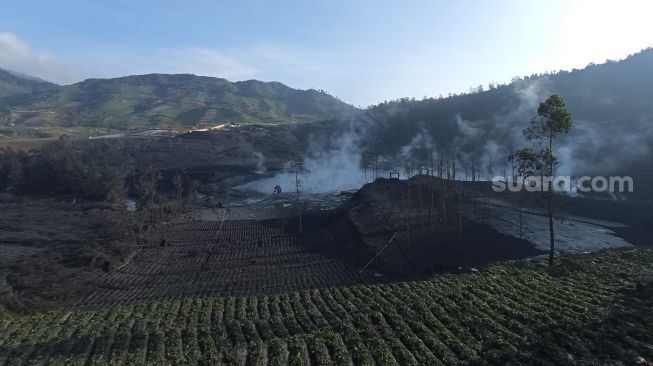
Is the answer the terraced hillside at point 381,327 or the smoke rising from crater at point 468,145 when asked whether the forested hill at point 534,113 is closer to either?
the smoke rising from crater at point 468,145

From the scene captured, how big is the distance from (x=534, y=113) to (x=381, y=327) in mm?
91050

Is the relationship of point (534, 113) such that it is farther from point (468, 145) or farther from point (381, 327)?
point (381, 327)

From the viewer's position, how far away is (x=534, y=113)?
9731 centimetres

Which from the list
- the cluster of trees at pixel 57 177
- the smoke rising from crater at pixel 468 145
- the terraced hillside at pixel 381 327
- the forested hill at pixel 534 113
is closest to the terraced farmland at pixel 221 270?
the terraced hillside at pixel 381 327

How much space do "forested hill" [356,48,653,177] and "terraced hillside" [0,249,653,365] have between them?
52.6m

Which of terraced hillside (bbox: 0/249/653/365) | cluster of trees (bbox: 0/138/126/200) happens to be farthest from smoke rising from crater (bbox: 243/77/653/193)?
terraced hillside (bbox: 0/249/653/365)

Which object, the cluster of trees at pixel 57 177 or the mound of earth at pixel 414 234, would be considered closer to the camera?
the mound of earth at pixel 414 234

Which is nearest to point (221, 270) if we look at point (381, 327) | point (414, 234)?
point (414, 234)

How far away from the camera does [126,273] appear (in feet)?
125

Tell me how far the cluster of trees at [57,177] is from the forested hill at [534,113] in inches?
2607

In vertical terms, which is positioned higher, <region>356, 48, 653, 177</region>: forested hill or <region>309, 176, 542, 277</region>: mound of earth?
<region>356, 48, 653, 177</region>: forested hill

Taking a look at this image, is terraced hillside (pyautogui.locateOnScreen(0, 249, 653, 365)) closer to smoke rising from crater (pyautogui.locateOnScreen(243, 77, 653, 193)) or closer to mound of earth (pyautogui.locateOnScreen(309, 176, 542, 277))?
mound of earth (pyautogui.locateOnScreen(309, 176, 542, 277))

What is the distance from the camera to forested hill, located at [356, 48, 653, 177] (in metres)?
72.2

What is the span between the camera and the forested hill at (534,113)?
72.2 metres
